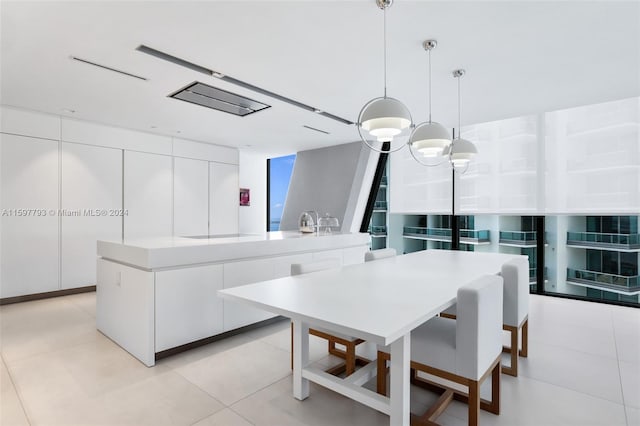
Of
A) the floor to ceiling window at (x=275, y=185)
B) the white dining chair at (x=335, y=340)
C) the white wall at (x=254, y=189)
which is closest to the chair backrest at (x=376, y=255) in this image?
the white dining chair at (x=335, y=340)

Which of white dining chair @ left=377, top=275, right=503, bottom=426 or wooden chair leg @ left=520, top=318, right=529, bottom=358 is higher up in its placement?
white dining chair @ left=377, top=275, right=503, bottom=426

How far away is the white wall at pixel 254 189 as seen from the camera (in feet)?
25.8

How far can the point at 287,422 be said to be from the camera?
1940 mm

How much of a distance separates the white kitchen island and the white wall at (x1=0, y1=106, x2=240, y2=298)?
2041 mm

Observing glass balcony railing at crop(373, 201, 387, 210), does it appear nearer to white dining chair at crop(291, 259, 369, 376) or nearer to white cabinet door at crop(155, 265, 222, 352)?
white dining chair at crop(291, 259, 369, 376)

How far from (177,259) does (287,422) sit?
1.54 m

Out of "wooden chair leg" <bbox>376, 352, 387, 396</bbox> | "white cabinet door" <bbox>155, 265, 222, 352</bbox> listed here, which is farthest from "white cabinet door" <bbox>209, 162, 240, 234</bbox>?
"wooden chair leg" <bbox>376, 352, 387, 396</bbox>

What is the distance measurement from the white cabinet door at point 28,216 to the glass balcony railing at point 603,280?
725cm

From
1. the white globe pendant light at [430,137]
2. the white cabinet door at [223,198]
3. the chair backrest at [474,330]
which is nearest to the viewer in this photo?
the chair backrest at [474,330]

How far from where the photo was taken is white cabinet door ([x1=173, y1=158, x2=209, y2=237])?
6.00m

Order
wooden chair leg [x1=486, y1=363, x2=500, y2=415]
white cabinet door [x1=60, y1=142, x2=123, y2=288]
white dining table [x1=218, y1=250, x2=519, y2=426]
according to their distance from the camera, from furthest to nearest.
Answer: white cabinet door [x1=60, y1=142, x2=123, y2=288]
wooden chair leg [x1=486, y1=363, x2=500, y2=415]
white dining table [x1=218, y1=250, x2=519, y2=426]

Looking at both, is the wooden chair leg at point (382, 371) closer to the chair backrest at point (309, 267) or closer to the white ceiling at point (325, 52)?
the chair backrest at point (309, 267)

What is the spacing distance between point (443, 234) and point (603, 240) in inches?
83.6

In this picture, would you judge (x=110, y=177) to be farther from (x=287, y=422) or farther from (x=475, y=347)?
(x=475, y=347)
